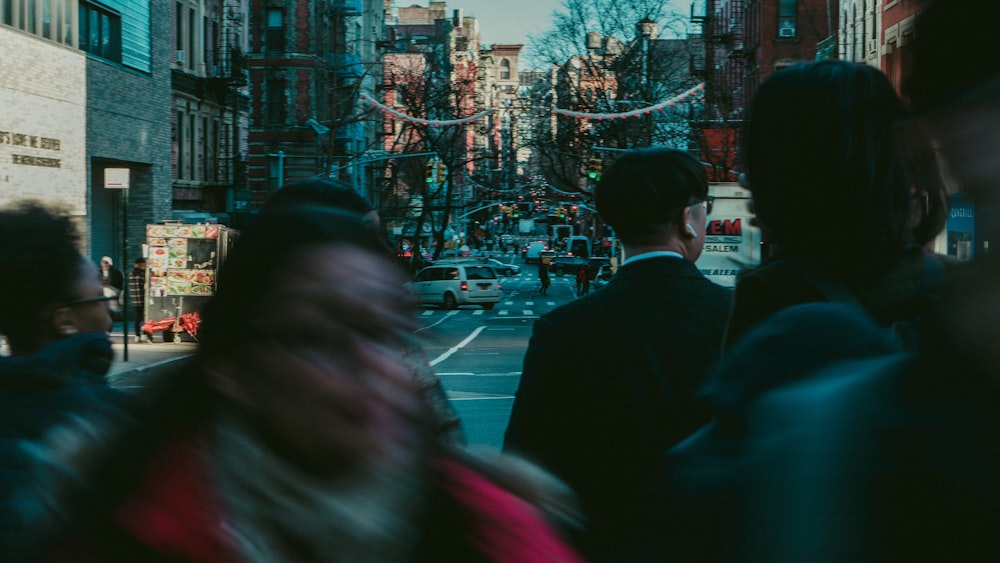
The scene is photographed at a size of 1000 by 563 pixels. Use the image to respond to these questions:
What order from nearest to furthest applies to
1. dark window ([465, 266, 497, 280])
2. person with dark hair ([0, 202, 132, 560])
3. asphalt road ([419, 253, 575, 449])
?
1. person with dark hair ([0, 202, 132, 560])
2. asphalt road ([419, 253, 575, 449])
3. dark window ([465, 266, 497, 280])

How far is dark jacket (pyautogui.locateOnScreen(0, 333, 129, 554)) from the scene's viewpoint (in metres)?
2.56

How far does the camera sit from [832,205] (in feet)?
6.04

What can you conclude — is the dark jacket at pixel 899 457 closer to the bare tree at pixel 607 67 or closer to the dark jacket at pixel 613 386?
the dark jacket at pixel 613 386

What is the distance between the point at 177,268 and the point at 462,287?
68.9ft

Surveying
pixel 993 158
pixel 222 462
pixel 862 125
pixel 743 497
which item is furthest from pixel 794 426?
pixel 862 125

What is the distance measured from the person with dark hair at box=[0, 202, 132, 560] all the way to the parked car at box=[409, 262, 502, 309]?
152 feet

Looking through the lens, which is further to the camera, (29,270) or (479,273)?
(479,273)

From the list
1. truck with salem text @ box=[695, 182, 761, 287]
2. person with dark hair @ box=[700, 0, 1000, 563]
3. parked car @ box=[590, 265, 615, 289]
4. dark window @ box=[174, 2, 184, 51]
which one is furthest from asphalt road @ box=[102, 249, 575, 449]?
dark window @ box=[174, 2, 184, 51]

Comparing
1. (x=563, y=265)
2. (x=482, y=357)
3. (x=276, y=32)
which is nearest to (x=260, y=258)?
(x=482, y=357)

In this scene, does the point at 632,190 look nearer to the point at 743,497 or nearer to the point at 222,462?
the point at 222,462

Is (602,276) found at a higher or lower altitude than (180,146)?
lower

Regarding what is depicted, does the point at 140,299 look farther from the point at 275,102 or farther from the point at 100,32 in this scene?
the point at 275,102

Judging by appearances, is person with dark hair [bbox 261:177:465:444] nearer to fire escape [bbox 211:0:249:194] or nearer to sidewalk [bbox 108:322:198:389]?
sidewalk [bbox 108:322:198:389]

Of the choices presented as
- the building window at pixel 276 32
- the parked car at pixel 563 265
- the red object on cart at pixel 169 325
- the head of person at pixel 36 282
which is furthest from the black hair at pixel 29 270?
the parked car at pixel 563 265
